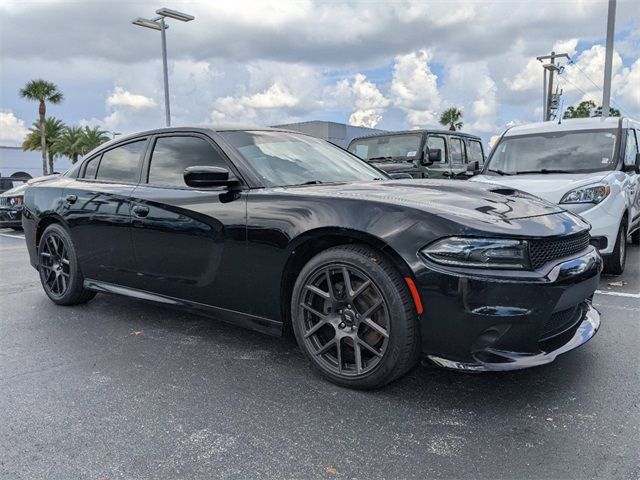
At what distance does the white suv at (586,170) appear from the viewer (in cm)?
523

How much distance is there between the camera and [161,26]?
14867mm

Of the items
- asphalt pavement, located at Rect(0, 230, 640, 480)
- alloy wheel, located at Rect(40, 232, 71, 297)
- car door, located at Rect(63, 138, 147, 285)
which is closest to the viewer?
asphalt pavement, located at Rect(0, 230, 640, 480)

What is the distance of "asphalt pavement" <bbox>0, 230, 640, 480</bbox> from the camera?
2.18 meters

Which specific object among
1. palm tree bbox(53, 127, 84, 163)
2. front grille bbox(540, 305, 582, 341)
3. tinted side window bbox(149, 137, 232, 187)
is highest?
palm tree bbox(53, 127, 84, 163)

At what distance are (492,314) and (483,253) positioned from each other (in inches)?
11.2

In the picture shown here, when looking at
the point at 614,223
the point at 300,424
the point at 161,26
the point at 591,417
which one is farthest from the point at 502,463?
the point at 161,26

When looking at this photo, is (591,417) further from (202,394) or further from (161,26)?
(161,26)

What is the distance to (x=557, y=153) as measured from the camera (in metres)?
6.38

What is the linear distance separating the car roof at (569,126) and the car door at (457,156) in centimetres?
299

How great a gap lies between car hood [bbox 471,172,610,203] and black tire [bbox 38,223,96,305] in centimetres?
376

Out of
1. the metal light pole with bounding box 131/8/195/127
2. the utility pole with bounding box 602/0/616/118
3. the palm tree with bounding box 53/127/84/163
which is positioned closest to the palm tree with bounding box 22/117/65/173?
the palm tree with bounding box 53/127/84/163

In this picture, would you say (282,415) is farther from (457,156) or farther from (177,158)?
(457,156)

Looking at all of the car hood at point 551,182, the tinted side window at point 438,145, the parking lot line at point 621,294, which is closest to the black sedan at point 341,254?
the parking lot line at point 621,294

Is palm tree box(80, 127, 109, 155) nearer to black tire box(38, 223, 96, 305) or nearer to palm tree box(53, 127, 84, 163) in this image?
palm tree box(53, 127, 84, 163)
